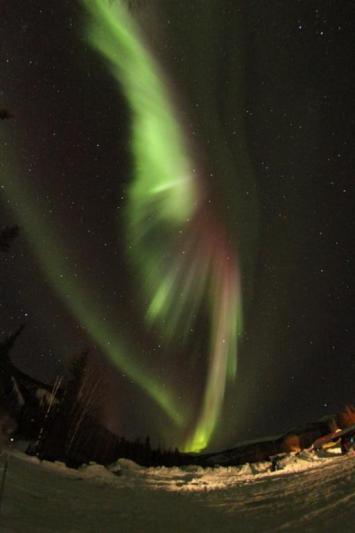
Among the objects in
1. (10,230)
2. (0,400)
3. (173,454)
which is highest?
(10,230)

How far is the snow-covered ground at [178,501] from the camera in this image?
6027 mm

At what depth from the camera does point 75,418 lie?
31703mm

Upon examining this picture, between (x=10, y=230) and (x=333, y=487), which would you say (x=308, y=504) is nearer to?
(x=333, y=487)

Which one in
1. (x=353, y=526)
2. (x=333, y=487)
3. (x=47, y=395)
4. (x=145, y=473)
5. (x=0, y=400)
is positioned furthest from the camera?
(x=47, y=395)

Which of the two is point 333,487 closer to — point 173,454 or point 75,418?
point 75,418

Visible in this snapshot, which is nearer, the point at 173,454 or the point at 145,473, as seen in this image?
the point at 145,473

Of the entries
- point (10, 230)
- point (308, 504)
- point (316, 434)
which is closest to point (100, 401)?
point (316, 434)

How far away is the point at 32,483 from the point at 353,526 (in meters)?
6.21

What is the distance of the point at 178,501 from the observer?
8.02m

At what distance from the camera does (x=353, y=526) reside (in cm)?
544

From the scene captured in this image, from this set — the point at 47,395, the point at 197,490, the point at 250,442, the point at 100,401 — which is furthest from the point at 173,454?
the point at 197,490

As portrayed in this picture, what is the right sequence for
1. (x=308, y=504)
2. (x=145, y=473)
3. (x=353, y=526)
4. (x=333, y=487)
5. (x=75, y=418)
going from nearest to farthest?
(x=353, y=526), (x=308, y=504), (x=333, y=487), (x=145, y=473), (x=75, y=418)

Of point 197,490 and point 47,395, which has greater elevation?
point 197,490

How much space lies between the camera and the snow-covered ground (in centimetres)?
603
